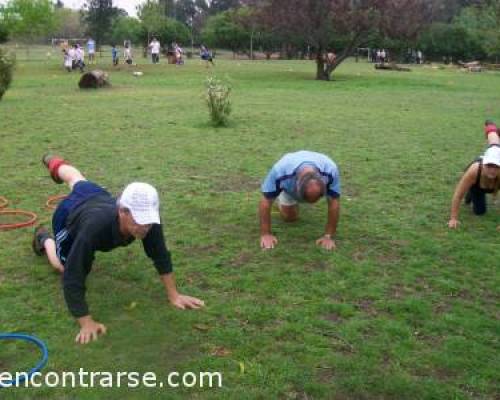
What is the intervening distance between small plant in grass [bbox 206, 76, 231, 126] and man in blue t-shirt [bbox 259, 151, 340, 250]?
20.0ft

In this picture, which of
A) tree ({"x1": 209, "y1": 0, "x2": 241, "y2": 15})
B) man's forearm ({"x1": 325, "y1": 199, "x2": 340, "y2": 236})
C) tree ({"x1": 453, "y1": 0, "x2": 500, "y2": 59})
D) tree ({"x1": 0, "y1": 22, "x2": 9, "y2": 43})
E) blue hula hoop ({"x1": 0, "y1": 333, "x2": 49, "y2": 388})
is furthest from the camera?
tree ({"x1": 209, "y1": 0, "x2": 241, "y2": 15})

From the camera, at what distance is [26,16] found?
34.3 meters

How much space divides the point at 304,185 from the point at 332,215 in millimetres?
696

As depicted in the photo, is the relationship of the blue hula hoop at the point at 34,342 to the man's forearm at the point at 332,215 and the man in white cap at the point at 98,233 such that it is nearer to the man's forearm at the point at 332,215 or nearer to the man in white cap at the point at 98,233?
the man in white cap at the point at 98,233

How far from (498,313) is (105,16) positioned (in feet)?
146

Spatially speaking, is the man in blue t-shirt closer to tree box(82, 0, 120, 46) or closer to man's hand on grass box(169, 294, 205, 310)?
man's hand on grass box(169, 294, 205, 310)

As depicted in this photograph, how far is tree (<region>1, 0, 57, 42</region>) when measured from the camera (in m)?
33.9

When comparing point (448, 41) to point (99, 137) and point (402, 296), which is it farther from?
point (402, 296)

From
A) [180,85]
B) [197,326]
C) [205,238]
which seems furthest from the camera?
[180,85]

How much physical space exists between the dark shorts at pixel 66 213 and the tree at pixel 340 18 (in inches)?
795

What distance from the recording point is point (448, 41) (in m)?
50.7

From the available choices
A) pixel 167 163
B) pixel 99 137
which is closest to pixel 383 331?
pixel 167 163

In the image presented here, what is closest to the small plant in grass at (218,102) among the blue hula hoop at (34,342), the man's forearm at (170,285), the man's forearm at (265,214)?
the man's forearm at (265,214)

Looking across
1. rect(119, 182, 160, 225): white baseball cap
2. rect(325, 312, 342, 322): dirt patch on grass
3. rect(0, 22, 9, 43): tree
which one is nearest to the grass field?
rect(325, 312, 342, 322): dirt patch on grass
